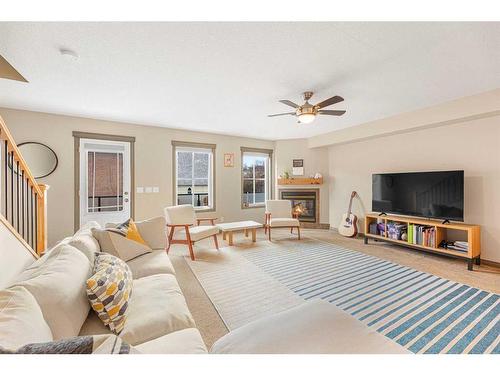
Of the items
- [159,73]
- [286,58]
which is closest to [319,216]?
[286,58]

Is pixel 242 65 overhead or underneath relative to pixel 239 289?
overhead

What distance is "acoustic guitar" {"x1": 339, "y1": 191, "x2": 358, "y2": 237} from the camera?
15.8 ft

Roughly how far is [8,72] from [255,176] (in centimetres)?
461

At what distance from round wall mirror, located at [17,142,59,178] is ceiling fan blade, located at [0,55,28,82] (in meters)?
1.50

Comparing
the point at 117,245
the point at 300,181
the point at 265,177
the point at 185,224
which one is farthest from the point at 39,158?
the point at 300,181

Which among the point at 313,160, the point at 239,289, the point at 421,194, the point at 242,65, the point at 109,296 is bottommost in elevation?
the point at 239,289

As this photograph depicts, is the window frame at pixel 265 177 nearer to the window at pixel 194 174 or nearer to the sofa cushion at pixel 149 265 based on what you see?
the window at pixel 194 174

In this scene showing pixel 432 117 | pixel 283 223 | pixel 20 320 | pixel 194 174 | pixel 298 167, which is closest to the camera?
pixel 20 320

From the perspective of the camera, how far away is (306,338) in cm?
92

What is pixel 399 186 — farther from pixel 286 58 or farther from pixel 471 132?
pixel 286 58

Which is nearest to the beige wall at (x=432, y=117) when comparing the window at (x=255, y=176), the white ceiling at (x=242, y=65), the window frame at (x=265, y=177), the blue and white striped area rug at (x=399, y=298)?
the white ceiling at (x=242, y=65)

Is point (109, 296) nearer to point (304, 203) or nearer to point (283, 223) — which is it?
point (283, 223)

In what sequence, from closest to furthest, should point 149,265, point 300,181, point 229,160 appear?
point 149,265 < point 229,160 < point 300,181

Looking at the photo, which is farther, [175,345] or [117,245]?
[117,245]
